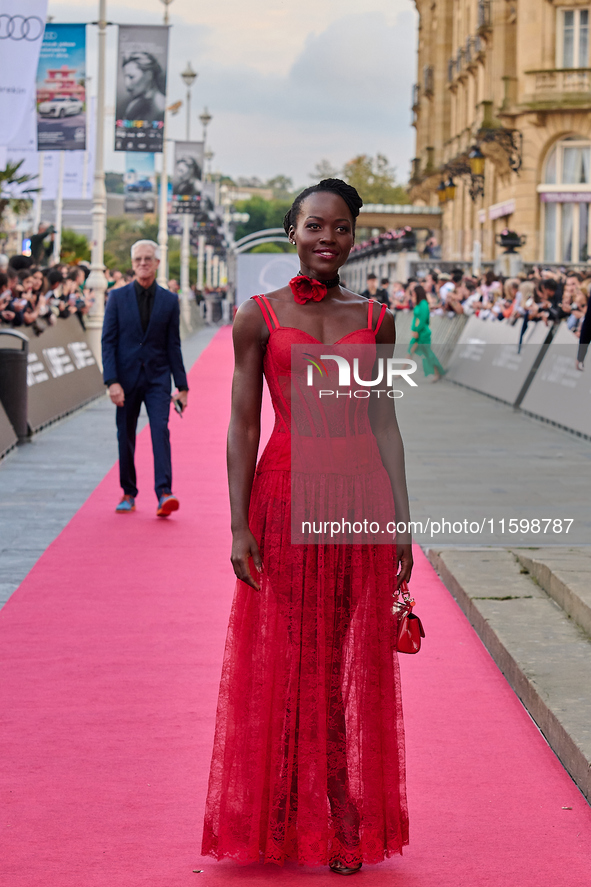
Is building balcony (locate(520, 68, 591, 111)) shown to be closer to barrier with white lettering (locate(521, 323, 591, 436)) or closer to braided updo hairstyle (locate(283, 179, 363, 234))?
barrier with white lettering (locate(521, 323, 591, 436))

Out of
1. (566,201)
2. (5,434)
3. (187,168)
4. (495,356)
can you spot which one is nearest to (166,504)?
(5,434)

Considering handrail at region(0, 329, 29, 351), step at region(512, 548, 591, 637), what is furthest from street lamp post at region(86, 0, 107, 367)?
step at region(512, 548, 591, 637)

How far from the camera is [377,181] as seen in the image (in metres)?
103

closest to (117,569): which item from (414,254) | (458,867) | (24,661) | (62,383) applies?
(24,661)

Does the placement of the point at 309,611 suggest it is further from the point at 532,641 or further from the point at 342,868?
the point at 532,641

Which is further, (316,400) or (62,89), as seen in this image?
(62,89)

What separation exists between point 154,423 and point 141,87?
59.8 ft

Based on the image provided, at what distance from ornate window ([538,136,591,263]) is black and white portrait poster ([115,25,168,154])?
20.9 metres

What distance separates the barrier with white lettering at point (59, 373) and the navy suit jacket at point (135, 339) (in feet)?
16.1

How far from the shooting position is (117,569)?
25.6ft

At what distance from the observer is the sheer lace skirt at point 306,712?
3479mm

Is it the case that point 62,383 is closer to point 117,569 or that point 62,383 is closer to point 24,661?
point 117,569

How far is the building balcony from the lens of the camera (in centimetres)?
4344

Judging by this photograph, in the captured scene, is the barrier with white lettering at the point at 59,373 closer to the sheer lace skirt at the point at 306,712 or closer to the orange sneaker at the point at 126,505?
the orange sneaker at the point at 126,505
